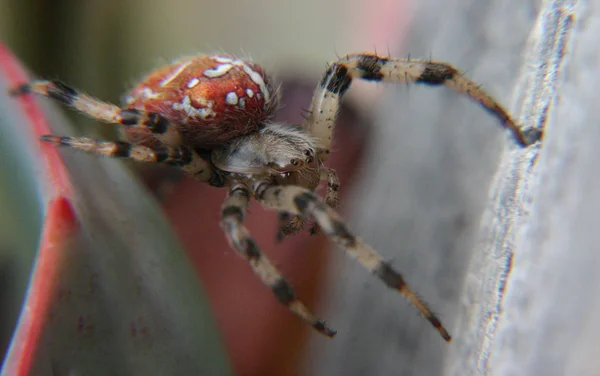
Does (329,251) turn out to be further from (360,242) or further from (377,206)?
(360,242)

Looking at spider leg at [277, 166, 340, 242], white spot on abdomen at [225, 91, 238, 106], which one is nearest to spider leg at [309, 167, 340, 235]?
spider leg at [277, 166, 340, 242]

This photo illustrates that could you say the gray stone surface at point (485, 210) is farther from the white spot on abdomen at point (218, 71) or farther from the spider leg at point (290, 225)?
the white spot on abdomen at point (218, 71)

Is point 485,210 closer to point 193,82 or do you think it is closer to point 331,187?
point 331,187

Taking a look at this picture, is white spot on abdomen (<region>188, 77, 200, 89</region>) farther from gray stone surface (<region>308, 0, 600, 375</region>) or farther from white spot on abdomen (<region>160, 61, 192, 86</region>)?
gray stone surface (<region>308, 0, 600, 375</region>)

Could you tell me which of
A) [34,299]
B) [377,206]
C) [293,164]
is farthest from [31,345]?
[377,206]

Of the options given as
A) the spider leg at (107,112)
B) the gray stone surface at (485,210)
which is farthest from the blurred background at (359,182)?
the spider leg at (107,112)

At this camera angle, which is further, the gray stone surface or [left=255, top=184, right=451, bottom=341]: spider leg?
[left=255, top=184, right=451, bottom=341]: spider leg
